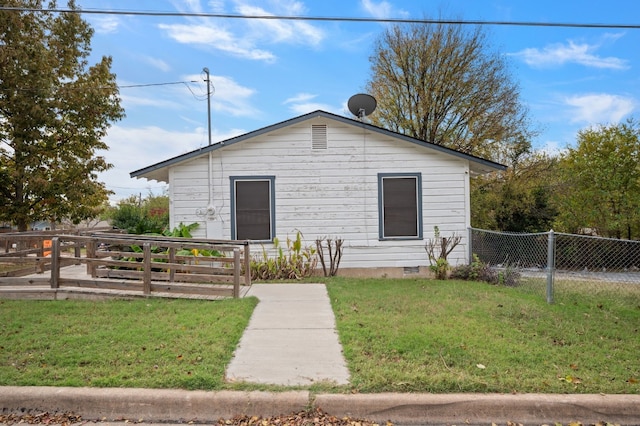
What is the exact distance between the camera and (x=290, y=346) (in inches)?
183

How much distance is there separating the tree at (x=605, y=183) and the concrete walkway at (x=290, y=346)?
1108cm

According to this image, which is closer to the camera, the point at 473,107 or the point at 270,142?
the point at 270,142

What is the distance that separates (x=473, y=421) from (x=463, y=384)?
32cm

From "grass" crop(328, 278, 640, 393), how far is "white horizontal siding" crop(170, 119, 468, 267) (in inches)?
104

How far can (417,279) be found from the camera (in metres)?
9.49

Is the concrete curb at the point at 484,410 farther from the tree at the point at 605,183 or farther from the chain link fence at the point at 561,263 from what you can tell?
the tree at the point at 605,183

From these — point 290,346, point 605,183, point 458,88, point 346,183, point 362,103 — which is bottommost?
point 290,346

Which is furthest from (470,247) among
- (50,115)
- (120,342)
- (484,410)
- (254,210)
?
(50,115)

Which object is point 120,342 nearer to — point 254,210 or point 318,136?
point 254,210

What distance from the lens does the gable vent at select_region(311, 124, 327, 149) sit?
32.5ft

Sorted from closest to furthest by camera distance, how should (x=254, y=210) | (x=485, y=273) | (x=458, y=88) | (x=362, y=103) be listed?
(x=485, y=273) → (x=254, y=210) → (x=362, y=103) → (x=458, y=88)

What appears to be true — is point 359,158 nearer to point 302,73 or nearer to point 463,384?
point 302,73

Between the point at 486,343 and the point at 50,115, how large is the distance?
1432cm

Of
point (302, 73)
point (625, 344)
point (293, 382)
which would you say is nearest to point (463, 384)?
point (293, 382)
